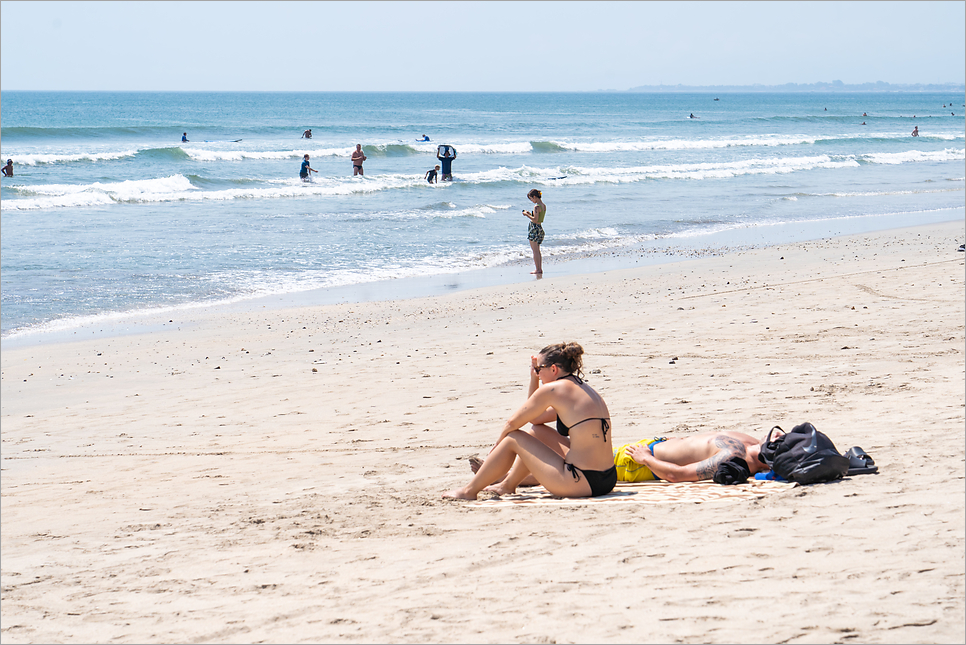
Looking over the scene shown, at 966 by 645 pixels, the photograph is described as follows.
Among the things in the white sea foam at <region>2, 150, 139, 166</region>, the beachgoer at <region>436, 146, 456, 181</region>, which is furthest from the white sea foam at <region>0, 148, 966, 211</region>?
the white sea foam at <region>2, 150, 139, 166</region>

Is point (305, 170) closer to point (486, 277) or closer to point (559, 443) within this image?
point (486, 277)

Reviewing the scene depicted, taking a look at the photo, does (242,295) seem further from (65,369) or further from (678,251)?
(678,251)

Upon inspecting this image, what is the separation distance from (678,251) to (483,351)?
793 centimetres

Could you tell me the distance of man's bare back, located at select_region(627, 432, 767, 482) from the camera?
484 cm

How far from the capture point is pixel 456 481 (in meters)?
5.33

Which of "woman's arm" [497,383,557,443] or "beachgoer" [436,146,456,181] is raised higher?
"beachgoer" [436,146,456,181]

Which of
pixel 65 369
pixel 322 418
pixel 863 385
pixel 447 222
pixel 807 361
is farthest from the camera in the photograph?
pixel 447 222

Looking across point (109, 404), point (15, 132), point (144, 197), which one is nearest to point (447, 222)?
point (144, 197)

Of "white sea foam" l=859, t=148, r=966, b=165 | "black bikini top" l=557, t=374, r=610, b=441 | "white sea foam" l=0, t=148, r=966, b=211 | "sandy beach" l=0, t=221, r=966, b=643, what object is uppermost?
"white sea foam" l=859, t=148, r=966, b=165

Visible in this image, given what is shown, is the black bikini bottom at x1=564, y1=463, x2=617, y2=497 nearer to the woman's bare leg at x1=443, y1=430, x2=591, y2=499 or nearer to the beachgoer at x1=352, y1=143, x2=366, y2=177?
the woman's bare leg at x1=443, y1=430, x2=591, y2=499

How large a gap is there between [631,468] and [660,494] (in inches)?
16.7

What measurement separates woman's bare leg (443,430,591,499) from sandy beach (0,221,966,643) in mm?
176

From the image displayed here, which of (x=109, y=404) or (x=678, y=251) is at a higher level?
(x=678, y=251)

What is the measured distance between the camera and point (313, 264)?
1473 cm
